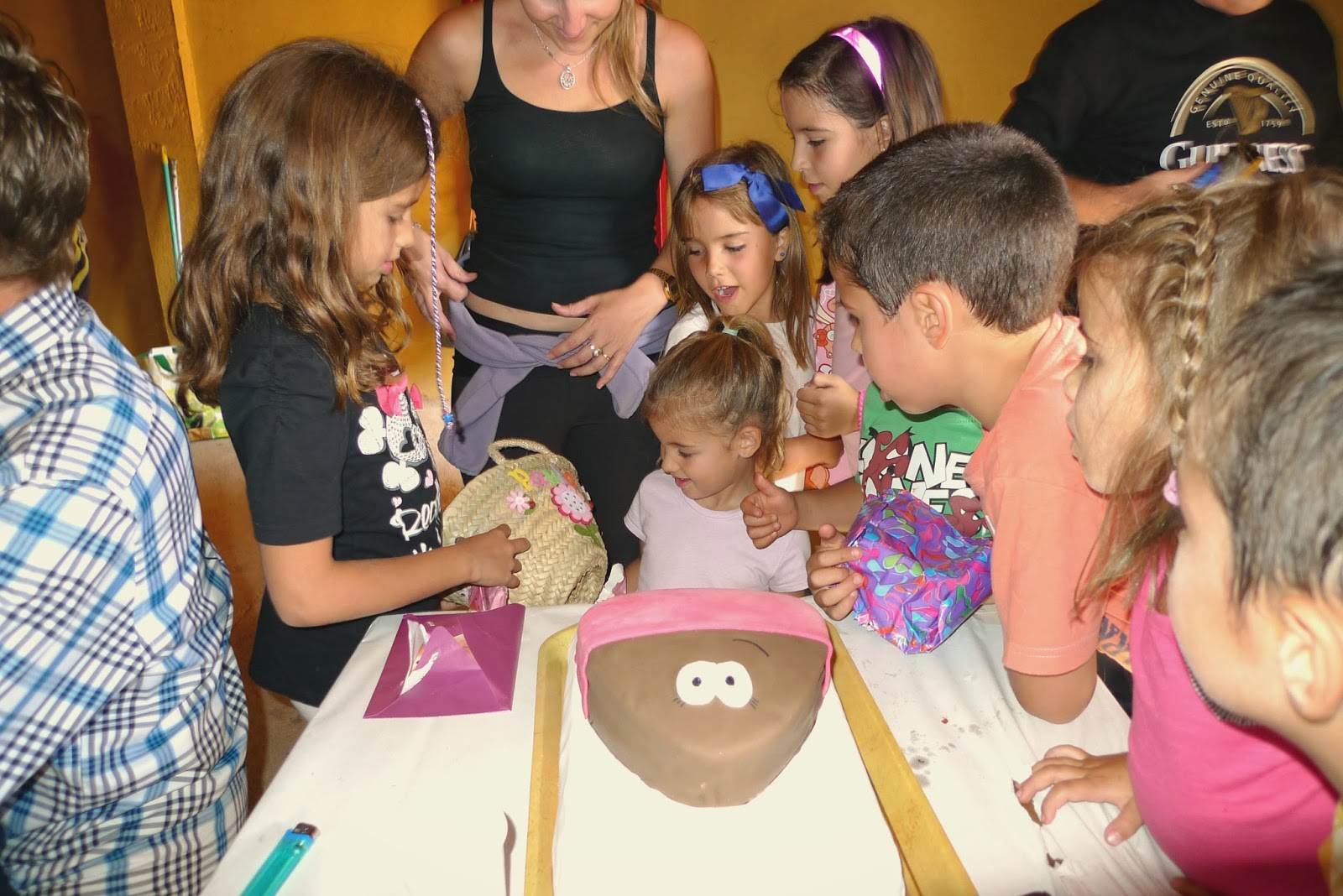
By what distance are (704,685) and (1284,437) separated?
1.49ft

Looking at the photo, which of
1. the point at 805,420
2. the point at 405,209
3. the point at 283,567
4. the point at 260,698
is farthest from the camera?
the point at 260,698

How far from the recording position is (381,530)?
4.15ft

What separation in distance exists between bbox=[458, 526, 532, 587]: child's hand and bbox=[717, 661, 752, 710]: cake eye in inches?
23.3

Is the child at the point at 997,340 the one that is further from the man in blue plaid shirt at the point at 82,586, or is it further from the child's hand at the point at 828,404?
the man in blue plaid shirt at the point at 82,586

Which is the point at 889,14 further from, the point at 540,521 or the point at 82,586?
the point at 82,586

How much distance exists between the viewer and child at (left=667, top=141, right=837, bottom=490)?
1.71 m

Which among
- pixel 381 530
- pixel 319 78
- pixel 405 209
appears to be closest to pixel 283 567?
pixel 381 530

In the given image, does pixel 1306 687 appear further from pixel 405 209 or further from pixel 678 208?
pixel 678 208

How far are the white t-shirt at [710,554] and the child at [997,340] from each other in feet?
1.10

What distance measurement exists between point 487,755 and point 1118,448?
25.4 inches

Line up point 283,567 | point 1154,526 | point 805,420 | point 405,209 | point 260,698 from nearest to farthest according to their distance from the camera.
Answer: point 1154,526, point 283,567, point 405,209, point 805,420, point 260,698

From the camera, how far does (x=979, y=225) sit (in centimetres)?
103

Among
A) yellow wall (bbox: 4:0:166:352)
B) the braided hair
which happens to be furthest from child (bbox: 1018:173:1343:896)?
yellow wall (bbox: 4:0:166:352)

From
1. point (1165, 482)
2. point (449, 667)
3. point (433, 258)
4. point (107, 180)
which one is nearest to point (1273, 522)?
point (1165, 482)
